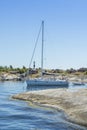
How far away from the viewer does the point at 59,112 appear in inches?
1841

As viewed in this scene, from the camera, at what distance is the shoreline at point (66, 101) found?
40441mm

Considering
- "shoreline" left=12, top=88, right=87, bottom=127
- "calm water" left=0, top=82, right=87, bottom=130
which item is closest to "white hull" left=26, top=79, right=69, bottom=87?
"shoreline" left=12, top=88, right=87, bottom=127

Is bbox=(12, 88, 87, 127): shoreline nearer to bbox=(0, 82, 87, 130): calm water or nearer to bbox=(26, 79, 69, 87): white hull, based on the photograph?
bbox=(0, 82, 87, 130): calm water

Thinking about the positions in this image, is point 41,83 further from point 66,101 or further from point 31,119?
point 31,119

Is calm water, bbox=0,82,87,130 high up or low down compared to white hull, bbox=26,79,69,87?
down

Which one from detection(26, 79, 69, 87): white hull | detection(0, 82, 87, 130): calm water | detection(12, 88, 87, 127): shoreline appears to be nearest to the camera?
detection(0, 82, 87, 130): calm water

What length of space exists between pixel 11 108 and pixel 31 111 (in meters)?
4.33

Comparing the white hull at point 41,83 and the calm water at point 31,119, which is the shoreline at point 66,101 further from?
the white hull at point 41,83

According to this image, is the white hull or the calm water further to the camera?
the white hull

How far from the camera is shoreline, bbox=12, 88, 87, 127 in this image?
40.4 meters

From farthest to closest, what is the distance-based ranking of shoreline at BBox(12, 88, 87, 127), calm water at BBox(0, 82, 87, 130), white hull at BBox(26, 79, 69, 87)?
white hull at BBox(26, 79, 69, 87), shoreline at BBox(12, 88, 87, 127), calm water at BBox(0, 82, 87, 130)

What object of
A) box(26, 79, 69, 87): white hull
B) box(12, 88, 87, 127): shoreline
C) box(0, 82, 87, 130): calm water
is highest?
box(26, 79, 69, 87): white hull

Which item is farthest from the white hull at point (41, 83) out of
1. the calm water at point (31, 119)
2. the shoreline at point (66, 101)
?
the calm water at point (31, 119)

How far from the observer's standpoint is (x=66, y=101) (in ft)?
167
